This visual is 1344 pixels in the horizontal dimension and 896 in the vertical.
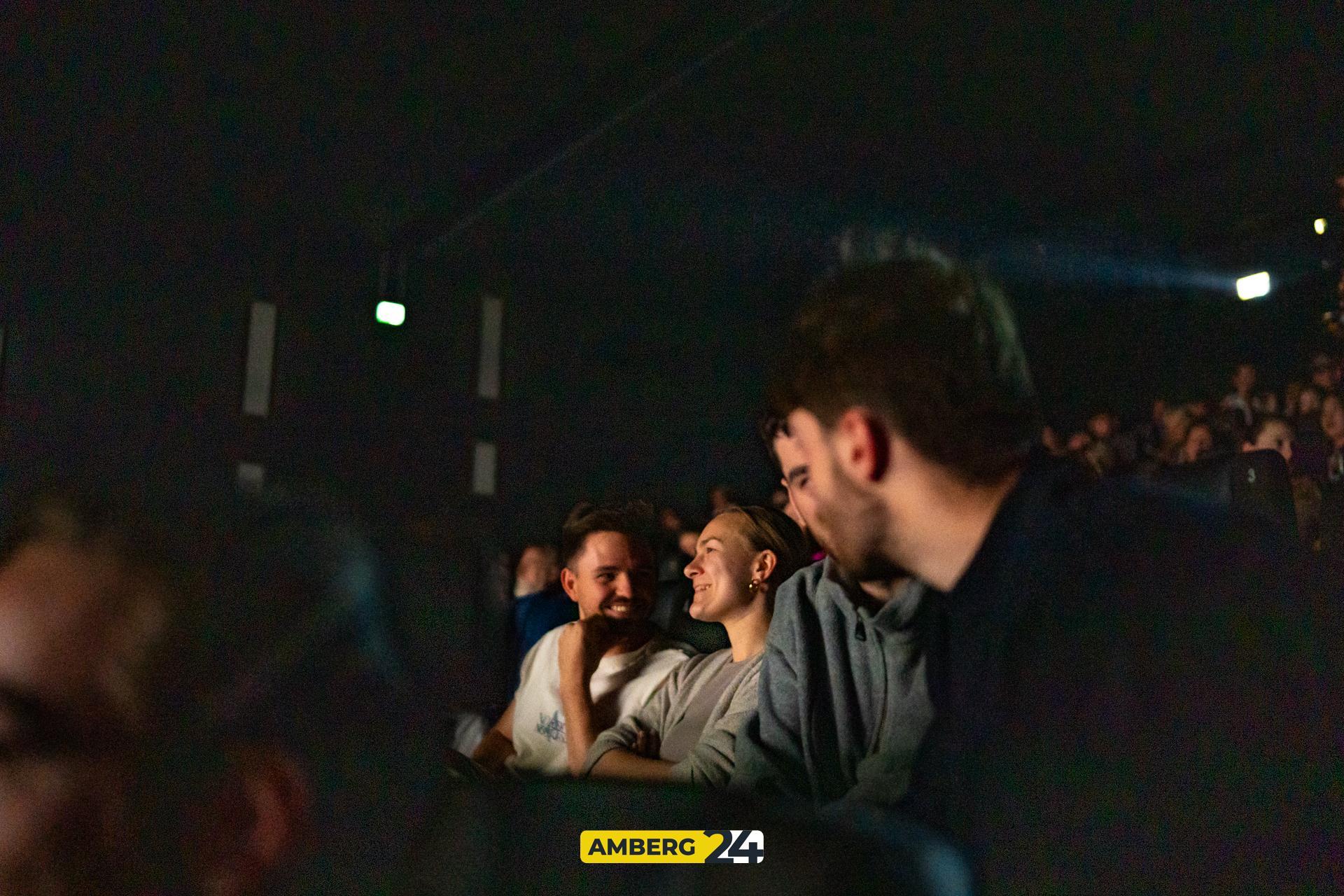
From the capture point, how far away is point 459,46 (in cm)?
115

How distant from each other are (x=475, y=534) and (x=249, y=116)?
51 cm

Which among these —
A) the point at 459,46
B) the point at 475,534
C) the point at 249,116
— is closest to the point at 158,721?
the point at 475,534

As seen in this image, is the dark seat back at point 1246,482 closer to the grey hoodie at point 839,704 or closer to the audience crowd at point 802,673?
the audience crowd at point 802,673

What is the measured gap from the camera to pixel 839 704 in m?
0.94

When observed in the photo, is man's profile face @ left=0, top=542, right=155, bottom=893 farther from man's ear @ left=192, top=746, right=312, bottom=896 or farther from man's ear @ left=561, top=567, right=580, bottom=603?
man's ear @ left=561, top=567, right=580, bottom=603

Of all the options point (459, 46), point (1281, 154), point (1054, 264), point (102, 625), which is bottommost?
point (102, 625)

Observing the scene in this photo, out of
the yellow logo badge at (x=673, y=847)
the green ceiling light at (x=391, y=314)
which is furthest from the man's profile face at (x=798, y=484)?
the green ceiling light at (x=391, y=314)

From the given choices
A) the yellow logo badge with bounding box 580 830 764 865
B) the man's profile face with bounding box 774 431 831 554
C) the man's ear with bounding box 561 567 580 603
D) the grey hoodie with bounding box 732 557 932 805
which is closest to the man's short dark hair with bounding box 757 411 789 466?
the man's profile face with bounding box 774 431 831 554

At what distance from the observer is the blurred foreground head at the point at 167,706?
34.3 inches

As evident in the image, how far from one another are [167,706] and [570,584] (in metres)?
0.36

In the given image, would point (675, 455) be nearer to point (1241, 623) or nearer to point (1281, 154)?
point (1241, 623)

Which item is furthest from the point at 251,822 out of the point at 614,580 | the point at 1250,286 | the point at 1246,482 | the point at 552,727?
the point at 1250,286

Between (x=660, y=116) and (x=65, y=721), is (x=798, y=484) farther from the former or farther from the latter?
(x=65, y=721)

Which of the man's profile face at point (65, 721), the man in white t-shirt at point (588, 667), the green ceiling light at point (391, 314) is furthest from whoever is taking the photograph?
the green ceiling light at point (391, 314)
